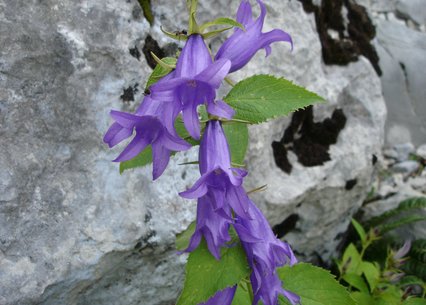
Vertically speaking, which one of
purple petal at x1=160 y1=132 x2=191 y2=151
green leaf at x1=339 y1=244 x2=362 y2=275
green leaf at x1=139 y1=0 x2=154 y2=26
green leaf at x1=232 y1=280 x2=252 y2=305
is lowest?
green leaf at x1=339 y1=244 x2=362 y2=275

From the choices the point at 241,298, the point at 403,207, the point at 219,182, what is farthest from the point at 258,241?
the point at 403,207

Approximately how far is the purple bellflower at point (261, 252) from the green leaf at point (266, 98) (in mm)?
318

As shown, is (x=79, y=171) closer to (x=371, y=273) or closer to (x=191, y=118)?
(x=191, y=118)

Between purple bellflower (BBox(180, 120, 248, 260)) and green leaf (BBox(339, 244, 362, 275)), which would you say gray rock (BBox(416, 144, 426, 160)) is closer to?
green leaf (BBox(339, 244, 362, 275))

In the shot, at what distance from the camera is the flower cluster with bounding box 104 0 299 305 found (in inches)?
54.6

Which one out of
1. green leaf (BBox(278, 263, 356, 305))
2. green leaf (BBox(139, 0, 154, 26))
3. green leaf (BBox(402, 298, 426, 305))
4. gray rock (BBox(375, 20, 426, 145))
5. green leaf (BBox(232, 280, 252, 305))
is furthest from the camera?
gray rock (BBox(375, 20, 426, 145))

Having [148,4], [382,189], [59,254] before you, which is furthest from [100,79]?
[382,189]

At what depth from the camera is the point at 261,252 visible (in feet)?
5.50

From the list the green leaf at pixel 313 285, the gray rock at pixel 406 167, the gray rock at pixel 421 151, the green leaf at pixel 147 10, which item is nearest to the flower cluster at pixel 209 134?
the green leaf at pixel 313 285

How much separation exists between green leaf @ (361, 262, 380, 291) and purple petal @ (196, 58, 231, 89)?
7.17 feet

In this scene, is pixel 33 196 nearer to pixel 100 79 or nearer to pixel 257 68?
pixel 100 79

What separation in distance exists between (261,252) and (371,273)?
184 centimetres

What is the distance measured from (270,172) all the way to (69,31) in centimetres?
137

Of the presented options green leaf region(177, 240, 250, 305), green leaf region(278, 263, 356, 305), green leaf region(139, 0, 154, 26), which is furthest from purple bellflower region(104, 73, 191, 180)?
green leaf region(139, 0, 154, 26)
